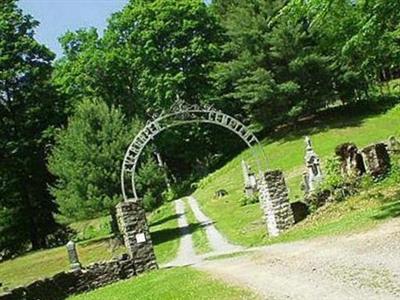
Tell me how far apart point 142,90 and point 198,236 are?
33550 millimetres

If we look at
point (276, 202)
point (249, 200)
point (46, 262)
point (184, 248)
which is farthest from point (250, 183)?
point (276, 202)

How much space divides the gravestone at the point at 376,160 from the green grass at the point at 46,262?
1341cm

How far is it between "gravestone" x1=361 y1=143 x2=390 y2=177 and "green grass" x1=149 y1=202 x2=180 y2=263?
27.6 ft

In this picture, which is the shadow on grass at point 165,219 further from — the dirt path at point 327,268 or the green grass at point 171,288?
the dirt path at point 327,268

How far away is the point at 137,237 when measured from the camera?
2266 centimetres

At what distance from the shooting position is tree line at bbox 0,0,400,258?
34.2 meters

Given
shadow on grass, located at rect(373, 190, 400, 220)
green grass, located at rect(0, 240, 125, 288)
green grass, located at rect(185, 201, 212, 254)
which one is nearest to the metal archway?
green grass, located at rect(185, 201, 212, 254)

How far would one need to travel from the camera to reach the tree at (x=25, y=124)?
1699 inches

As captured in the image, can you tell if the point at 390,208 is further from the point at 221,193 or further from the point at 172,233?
the point at 221,193

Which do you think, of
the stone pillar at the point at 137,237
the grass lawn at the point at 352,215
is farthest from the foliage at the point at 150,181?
the grass lawn at the point at 352,215

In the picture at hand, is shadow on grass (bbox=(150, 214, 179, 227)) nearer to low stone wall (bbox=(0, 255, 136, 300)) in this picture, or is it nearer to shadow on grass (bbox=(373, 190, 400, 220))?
low stone wall (bbox=(0, 255, 136, 300))

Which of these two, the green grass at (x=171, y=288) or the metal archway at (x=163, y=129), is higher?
the metal archway at (x=163, y=129)

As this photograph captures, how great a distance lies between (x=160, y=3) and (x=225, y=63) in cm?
821

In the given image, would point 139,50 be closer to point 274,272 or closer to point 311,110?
point 311,110
